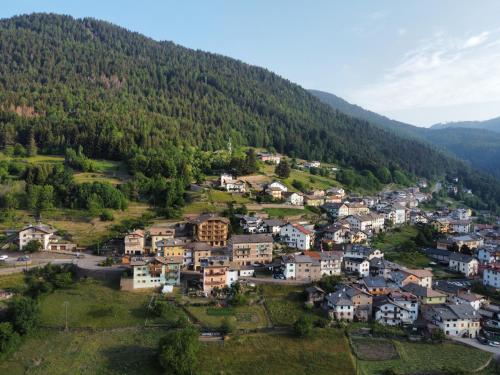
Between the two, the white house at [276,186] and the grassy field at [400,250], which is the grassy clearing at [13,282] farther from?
the white house at [276,186]

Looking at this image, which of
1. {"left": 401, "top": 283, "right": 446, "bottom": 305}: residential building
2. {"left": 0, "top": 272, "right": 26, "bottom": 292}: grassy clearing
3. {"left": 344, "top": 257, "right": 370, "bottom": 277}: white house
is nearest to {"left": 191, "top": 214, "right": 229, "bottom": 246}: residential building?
{"left": 344, "top": 257, "right": 370, "bottom": 277}: white house

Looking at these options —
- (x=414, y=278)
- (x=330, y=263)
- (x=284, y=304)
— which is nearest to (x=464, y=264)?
(x=414, y=278)

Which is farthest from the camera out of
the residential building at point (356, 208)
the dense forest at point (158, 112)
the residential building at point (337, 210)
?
the dense forest at point (158, 112)

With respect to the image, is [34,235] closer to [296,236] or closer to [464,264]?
[296,236]

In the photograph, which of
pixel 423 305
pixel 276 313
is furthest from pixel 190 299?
pixel 423 305

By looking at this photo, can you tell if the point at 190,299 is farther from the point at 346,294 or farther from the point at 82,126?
the point at 82,126

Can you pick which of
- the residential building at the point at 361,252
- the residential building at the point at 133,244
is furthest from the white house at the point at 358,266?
the residential building at the point at 133,244
